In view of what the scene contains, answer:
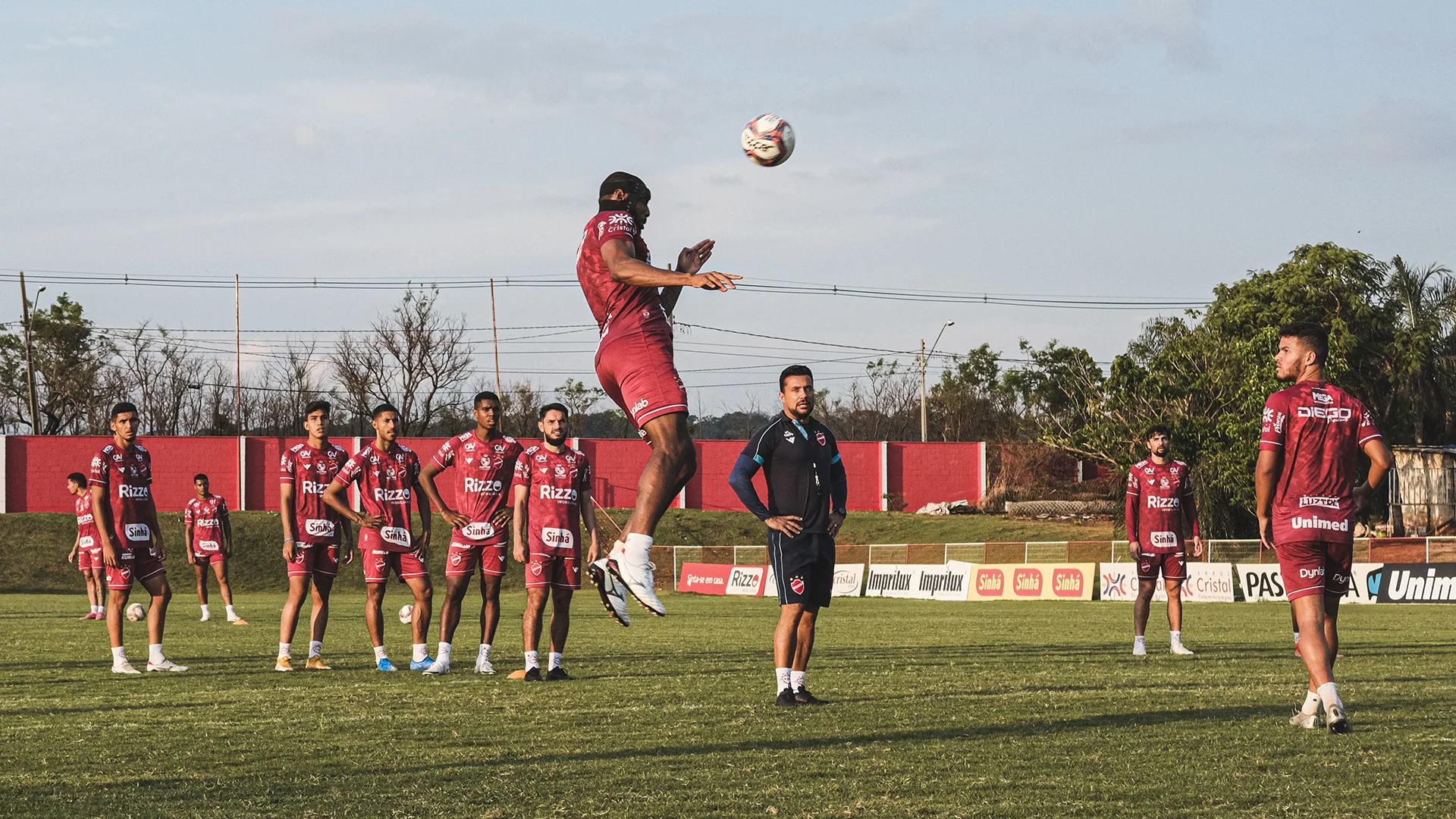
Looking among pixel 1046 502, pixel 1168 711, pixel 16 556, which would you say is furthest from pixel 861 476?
pixel 1168 711

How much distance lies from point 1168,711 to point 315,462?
25.8 ft

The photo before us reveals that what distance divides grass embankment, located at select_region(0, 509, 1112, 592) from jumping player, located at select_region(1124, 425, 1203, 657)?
97.5ft

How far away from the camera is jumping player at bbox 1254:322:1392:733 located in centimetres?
769

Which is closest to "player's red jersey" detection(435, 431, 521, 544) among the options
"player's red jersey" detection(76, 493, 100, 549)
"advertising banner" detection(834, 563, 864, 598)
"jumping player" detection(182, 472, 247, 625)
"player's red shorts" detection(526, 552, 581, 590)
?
"player's red shorts" detection(526, 552, 581, 590)

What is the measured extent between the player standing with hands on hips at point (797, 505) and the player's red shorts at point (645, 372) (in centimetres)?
263

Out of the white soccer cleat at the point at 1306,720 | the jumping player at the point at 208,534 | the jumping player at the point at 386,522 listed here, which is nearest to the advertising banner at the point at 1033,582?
the jumping player at the point at 208,534

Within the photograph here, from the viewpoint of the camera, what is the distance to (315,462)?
12805mm

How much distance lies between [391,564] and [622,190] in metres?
6.55

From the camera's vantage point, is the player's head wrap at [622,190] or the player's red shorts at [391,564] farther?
the player's red shorts at [391,564]

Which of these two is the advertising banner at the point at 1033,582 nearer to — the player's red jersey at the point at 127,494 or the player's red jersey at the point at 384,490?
the player's red jersey at the point at 384,490

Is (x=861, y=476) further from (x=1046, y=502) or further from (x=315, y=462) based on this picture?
(x=315, y=462)

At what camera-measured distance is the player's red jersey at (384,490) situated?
1230 cm

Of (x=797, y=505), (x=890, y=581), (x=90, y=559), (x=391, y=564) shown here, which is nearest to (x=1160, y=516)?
(x=797, y=505)

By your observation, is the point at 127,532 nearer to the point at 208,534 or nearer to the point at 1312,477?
the point at 1312,477
